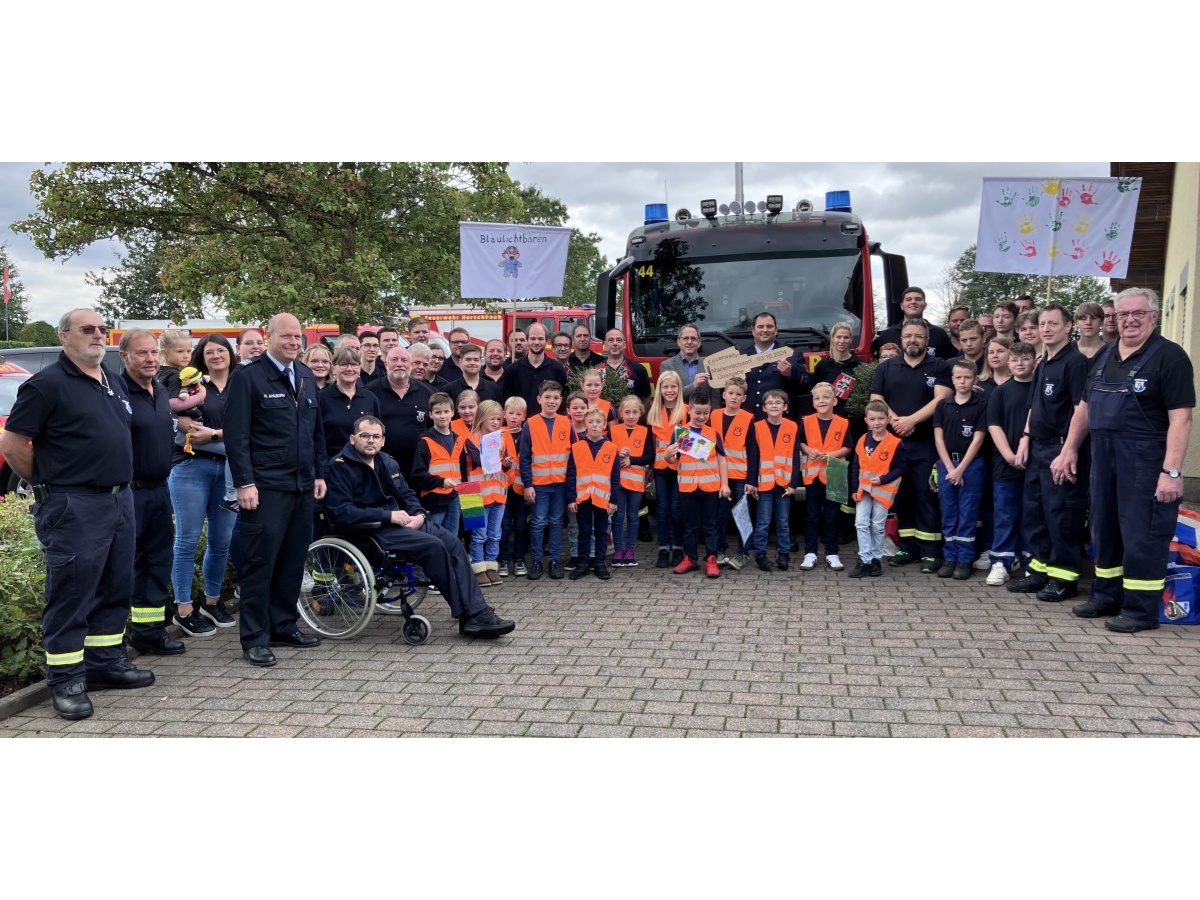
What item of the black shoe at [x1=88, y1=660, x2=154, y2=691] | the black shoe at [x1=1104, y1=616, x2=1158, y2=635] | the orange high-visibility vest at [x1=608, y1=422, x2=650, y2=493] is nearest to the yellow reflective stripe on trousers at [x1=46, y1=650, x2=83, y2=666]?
the black shoe at [x1=88, y1=660, x2=154, y2=691]

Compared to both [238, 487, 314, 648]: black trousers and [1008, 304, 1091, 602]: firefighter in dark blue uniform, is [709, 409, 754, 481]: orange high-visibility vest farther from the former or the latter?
[238, 487, 314, 648]: black trousers

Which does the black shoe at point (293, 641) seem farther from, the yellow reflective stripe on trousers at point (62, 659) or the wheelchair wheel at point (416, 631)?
the yellow reflective stripe on trousers at point (62, 659)

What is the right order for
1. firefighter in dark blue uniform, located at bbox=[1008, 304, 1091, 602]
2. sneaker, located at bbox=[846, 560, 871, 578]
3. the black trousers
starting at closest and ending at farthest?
the black trousers → firefighter in dark blue uniform, located at bbox=[1008, 304, 1091, 602] → sneaker, located at bbox=[846, 560, 871, 578]

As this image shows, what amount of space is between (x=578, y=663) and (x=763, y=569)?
3.14 m

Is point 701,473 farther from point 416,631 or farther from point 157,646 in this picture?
point 157,646

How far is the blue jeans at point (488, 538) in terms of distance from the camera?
828 centimetres

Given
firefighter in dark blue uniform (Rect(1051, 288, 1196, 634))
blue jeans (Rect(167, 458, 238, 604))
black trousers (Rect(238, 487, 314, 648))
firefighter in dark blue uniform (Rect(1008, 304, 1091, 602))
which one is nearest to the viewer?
black trousers (Rect(238, 487, 314, 648))

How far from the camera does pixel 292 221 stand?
18.1m

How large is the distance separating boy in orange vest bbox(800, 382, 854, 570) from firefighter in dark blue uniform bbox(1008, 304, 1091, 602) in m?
1.54

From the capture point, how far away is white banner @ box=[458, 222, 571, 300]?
10961 millimetres

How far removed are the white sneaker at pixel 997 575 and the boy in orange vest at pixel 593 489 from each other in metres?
3.18

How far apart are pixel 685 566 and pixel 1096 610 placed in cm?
323

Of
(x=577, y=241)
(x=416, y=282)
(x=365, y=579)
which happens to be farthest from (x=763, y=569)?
(x=577, y=241)

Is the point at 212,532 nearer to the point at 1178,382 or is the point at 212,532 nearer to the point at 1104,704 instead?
the point at 1104,704
